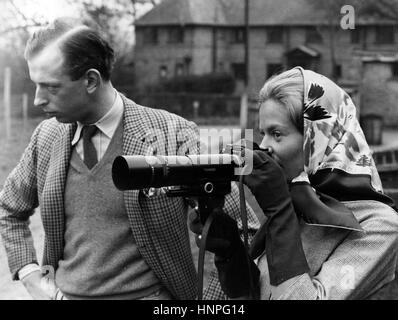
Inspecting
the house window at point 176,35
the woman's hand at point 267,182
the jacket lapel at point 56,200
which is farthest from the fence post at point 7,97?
the house window at point 176,35

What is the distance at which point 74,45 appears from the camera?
141 cm

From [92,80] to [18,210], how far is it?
1.25 feet

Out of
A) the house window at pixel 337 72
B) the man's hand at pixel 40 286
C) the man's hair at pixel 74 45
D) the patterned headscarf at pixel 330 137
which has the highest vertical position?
the man's hair at pixel 74 45

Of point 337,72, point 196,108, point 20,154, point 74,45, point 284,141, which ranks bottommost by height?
point 196,108

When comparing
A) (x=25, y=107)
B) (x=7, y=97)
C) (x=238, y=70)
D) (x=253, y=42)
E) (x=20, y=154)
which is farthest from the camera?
(x=238, y=70)

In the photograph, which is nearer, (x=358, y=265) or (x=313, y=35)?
(x=358, y=265)

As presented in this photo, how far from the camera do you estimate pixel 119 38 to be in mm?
3914

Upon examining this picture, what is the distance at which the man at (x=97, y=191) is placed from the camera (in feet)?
4.58

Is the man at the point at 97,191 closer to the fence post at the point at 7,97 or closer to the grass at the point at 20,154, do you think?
the grass at the point at 20,154

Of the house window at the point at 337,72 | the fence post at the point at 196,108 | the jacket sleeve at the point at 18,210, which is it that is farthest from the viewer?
the fence post at the point at 196,108

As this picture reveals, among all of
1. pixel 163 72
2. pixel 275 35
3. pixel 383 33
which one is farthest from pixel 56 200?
pixel 275 35

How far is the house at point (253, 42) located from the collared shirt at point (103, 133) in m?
5.58

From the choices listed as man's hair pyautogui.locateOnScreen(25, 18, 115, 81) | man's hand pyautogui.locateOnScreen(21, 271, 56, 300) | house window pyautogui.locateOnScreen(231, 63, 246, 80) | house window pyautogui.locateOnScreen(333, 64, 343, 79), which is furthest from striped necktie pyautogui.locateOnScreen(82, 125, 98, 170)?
house window pyautogui.locateOnScreen(333, 64, 343, 79)

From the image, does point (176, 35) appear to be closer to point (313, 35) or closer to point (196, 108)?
point (313, 35)
